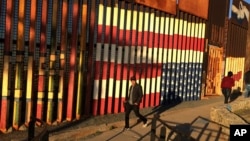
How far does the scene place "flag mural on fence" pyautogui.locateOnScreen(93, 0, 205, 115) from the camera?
45.1 feet

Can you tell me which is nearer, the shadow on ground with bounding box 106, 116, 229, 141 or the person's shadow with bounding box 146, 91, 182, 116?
the shadow on ground with bounding box 106, 116, 229, 141

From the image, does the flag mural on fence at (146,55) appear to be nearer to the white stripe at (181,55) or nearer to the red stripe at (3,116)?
the white stripe at (181,55)

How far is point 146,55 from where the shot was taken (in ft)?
51.6

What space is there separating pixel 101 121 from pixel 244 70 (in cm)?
1697

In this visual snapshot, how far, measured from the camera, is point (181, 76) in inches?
722

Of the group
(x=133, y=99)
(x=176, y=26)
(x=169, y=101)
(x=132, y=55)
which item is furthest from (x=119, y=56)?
(x=169, y=101)

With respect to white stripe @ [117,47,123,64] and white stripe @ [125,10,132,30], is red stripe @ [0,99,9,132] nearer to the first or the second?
white stripe @ [117,47,123,64]

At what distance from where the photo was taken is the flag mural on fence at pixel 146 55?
45.1 feet

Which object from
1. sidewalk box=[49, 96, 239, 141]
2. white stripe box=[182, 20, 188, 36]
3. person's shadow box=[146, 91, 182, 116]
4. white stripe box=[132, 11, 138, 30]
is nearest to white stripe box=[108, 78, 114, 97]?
sidewalk box=[49, 96, 239, 141]

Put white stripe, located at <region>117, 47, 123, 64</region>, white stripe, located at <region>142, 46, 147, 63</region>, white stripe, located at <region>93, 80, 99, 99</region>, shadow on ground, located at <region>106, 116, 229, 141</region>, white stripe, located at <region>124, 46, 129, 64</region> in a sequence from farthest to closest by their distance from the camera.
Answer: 1. white stripe, located at <region>142, 46, 147, 63</region>
2. white stripe, located at <region>124, 46, 129, 64</region>
3. white stripe, located at <region>117, 47, 123, 64</region>
4. white stripe, located at <region>93, 80, 99, 99</region>
5. shadow on ground, located at <region>106, 116, 229, 141</region>

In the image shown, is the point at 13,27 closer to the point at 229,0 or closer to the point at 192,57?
the point at 192,57

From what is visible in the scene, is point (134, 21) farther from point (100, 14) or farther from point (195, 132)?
point (195, 132)

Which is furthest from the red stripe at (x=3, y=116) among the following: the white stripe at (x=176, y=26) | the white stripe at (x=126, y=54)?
the white stripe at (x=176, y=26)

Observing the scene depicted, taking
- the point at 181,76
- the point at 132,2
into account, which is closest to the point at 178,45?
the point at 181,76
